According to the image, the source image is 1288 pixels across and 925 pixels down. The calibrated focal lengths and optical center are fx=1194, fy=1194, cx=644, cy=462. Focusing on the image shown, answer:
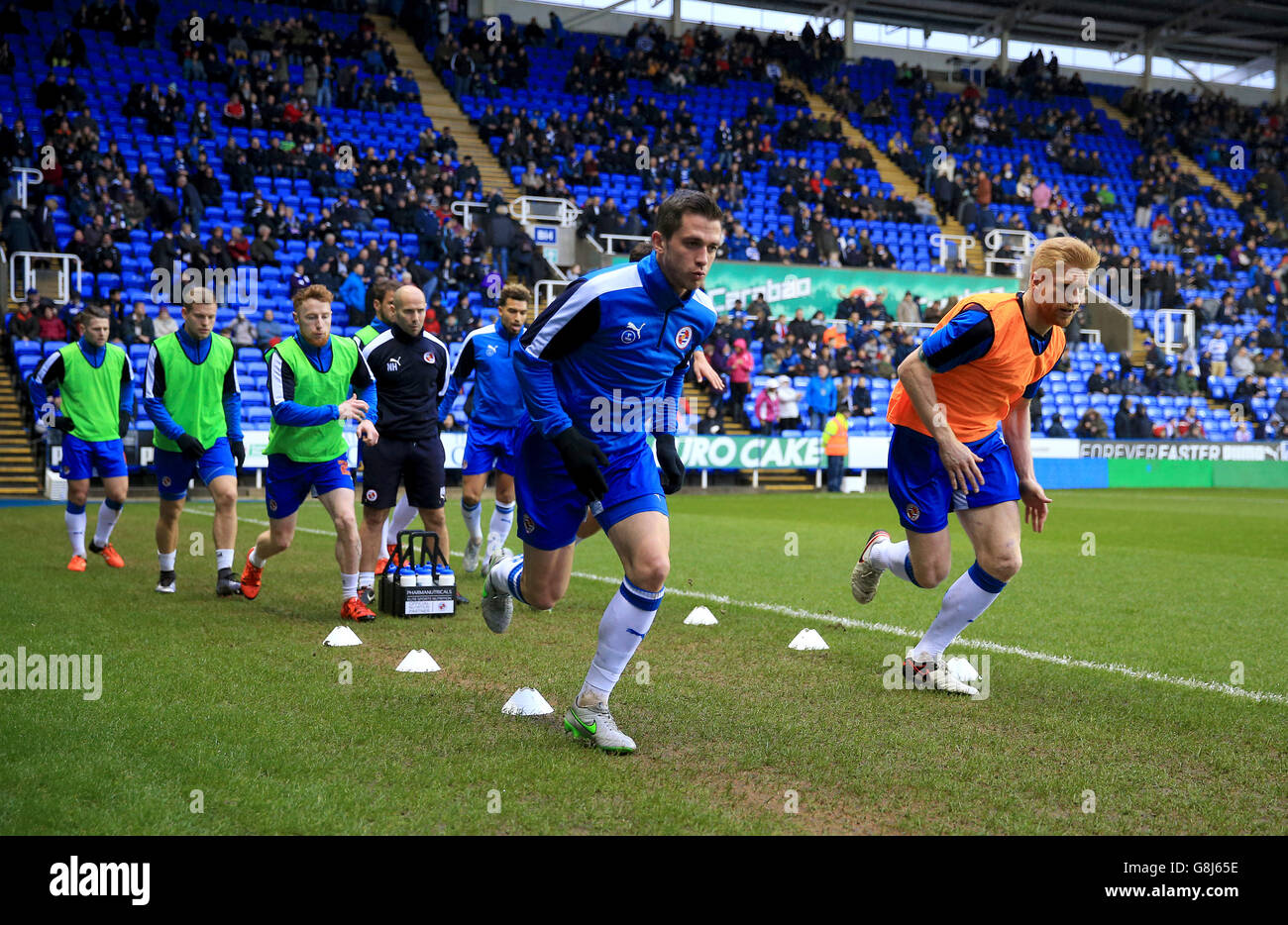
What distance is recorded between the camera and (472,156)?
101 feet

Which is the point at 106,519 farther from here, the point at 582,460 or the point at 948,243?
the point at 948,243

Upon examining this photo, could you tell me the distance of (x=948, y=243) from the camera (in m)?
33.5

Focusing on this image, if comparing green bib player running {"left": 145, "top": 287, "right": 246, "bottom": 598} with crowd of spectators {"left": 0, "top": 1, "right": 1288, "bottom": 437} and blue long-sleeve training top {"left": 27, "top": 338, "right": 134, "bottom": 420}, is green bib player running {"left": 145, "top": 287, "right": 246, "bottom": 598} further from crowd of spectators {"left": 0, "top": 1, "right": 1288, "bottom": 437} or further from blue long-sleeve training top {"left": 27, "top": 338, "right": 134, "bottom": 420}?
crowd of spectators {"left": 0, "top": 1, "right": 1288, "bottom": 437}

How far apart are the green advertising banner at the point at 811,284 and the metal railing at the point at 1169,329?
5.98m

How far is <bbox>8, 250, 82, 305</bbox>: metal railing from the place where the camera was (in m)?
21.3

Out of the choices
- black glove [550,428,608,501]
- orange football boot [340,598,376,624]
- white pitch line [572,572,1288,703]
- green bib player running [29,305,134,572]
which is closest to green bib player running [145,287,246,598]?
orange football boot [340,598,376,624]

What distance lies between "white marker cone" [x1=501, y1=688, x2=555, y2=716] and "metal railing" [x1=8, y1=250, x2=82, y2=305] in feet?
61.6

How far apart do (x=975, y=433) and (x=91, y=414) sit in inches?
323

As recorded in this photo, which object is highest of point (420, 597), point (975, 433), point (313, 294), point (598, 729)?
point (313, 294)

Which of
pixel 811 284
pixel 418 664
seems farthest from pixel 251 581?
pixel 811 284

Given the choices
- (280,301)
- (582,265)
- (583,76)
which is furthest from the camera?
(583,76)
